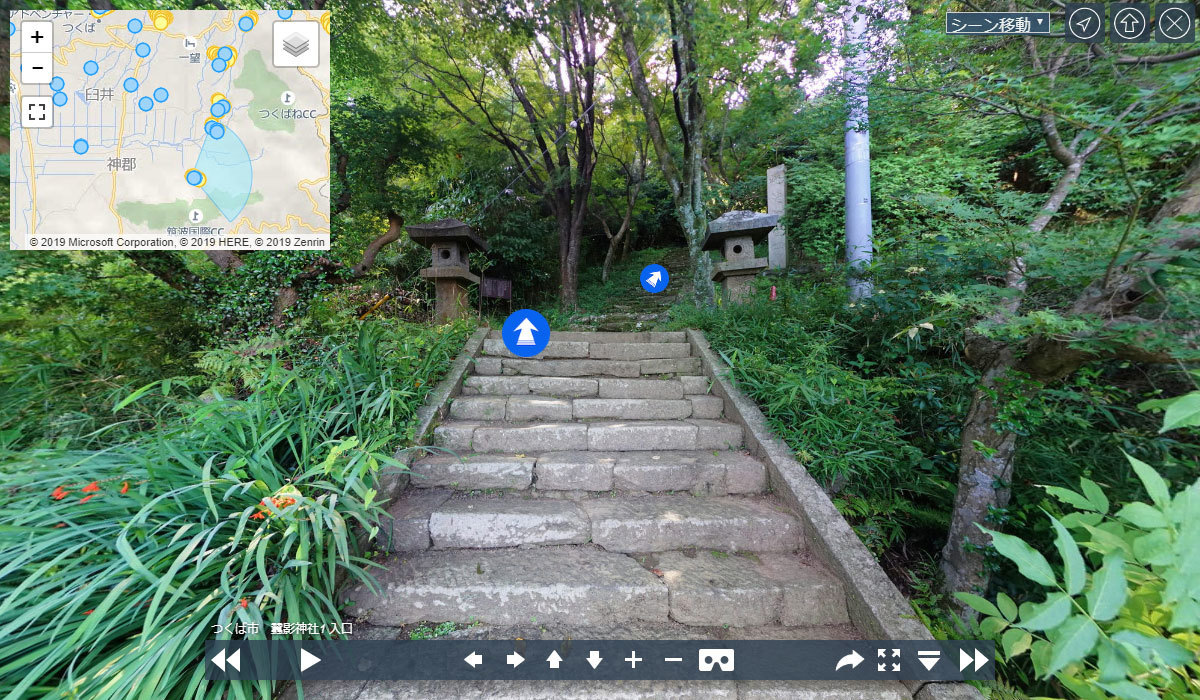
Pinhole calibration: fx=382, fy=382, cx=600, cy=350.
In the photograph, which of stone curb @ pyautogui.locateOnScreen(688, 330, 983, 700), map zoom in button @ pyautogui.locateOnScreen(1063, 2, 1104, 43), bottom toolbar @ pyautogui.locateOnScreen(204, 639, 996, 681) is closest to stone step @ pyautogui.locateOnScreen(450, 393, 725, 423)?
stone curb @ pyautogui.locateOnScreen(688, 330, 983, 700)

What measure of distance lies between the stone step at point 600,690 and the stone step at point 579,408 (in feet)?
5.55

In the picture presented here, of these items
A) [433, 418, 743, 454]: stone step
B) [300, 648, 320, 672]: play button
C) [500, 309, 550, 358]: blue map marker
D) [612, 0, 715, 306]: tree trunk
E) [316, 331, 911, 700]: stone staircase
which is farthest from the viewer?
[612, 0, 715, 306]: tree trunk

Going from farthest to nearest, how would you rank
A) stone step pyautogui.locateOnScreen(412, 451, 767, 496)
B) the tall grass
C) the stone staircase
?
stone step pyautogui.locateOnScreen(412, 451, 767, 496) < the stone staircase < the tall grass

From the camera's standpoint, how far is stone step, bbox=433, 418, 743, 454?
8.62 feet

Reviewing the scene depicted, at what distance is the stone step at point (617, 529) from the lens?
2014 mm

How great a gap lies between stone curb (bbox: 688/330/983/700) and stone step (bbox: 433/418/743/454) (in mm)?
271

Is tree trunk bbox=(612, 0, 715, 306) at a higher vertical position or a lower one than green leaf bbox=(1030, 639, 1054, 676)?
higher

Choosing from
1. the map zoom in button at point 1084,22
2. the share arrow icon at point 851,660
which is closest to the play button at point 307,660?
the share arrow icon at point 851,660

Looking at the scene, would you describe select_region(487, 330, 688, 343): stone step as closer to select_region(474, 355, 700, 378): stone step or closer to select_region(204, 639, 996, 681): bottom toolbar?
select_region(474, 355, 700, 378): stone step

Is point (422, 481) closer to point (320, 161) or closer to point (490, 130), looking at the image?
point (320, 161)

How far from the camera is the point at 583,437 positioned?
2.70m

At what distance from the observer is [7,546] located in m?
1.34

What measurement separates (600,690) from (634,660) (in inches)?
6.6

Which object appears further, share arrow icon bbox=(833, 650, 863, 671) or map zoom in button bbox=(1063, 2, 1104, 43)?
map zoom in button bbox=(1063, 2, 1104, 43)
